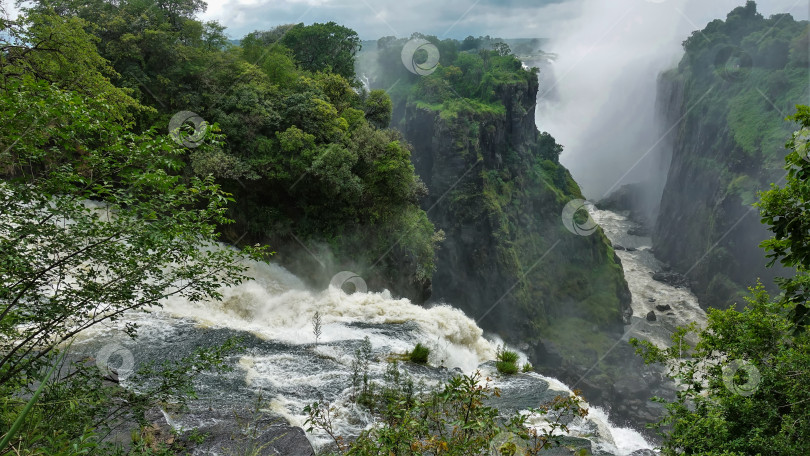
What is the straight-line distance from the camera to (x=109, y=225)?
3771 millimetres

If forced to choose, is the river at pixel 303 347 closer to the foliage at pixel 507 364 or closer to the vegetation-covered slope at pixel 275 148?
the foliage at pixel 507 364

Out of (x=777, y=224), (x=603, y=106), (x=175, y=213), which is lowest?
(x=175, y=213)

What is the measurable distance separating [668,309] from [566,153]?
52.1 m

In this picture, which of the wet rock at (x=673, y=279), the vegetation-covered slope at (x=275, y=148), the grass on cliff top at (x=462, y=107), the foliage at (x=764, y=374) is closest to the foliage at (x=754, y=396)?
the foliage at (x=764, y=374)

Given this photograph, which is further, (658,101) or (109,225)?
(658,101)

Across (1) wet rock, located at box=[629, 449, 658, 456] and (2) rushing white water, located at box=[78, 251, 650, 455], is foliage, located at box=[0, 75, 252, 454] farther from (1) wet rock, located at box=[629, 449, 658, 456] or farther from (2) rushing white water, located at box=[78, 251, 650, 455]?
(1) wet rock, located at box=[629, 449, 658, 456]

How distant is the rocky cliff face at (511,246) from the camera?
1539 inches

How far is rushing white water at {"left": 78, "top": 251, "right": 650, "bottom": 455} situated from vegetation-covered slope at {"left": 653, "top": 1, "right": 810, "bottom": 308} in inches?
1631

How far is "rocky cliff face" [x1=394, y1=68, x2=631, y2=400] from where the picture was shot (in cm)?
3910

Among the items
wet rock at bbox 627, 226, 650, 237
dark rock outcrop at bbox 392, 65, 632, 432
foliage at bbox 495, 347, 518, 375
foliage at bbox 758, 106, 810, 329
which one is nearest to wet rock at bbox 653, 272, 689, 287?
dark rock outcrop at bbox 392, 65, 632, 432

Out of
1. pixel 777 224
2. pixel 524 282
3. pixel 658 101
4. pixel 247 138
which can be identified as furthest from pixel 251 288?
pixel 658 101

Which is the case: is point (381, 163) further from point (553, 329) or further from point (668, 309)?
point (668, 309)

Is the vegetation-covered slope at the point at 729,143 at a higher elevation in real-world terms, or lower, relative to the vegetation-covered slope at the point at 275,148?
higher

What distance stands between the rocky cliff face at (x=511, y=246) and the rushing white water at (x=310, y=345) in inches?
901
